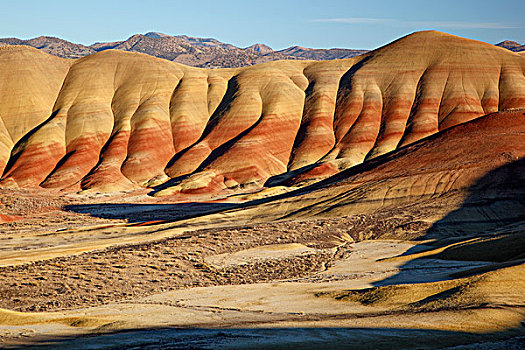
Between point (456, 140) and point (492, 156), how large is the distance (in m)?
6.71

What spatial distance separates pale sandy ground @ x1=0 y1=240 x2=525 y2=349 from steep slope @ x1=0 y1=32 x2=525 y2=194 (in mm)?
57374

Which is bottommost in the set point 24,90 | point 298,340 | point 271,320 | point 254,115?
point 271,320

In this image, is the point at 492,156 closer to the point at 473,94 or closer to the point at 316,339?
the point at 316,339

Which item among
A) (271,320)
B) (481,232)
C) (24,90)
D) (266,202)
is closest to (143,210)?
(266,202)

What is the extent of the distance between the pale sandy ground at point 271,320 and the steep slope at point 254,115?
5737 cm

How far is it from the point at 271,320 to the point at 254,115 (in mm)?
87044

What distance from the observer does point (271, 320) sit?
20.2 metres

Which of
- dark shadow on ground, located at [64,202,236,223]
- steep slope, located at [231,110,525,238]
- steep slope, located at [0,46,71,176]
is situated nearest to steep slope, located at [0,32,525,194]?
steep slope, located at [0,46,71,176]

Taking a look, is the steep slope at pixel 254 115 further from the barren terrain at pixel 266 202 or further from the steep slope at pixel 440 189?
the steep slope at pixel 440 189

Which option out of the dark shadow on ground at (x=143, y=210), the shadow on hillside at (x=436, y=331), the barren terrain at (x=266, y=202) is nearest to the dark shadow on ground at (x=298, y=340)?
the shadow on hillside at (x=436, y=331)

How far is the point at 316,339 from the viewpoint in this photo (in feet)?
51.4

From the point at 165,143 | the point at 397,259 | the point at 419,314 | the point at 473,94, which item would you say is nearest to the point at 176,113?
the point at 165,143

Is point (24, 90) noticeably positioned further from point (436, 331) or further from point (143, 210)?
point (436, 331)

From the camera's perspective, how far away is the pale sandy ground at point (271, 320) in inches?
622
